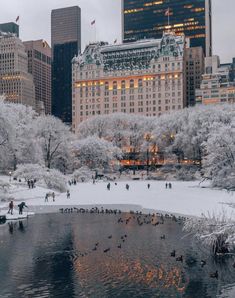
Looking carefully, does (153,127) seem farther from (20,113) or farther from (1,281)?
(1,281)

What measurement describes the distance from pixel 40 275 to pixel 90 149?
87.1 m

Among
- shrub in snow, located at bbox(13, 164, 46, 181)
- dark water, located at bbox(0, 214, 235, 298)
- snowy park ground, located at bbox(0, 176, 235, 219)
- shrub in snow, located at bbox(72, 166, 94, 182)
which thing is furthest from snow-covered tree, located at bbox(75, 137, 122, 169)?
dark water, located at bbox(0, 214, 235, 298)

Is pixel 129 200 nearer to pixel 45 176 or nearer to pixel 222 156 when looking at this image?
pixel 45 176

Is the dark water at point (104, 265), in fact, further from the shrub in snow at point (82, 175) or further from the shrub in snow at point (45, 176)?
the shrub in snow at point (82, 175)

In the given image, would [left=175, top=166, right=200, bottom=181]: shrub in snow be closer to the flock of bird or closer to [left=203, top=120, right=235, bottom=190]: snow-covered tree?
[left=203, top=120, right=235, bottom=190]: snow-covered tree

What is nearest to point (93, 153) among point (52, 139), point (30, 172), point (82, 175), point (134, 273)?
point (52, 139)

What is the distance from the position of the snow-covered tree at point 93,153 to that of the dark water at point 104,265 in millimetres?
70890

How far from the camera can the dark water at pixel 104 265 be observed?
947 inches

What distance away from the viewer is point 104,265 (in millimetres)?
29141

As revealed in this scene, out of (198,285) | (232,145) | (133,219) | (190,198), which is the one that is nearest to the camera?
(198,285)

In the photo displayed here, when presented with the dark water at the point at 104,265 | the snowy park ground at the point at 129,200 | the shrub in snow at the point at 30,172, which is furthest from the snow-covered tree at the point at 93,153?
the dark water at the point at 104,265

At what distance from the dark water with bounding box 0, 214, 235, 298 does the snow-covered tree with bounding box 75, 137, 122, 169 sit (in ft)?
233

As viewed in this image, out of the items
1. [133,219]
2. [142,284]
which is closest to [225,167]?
[133,219]

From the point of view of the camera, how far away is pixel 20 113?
10062cm
